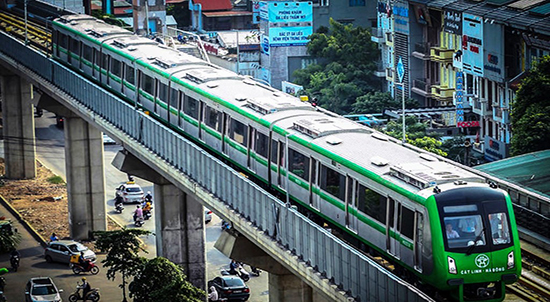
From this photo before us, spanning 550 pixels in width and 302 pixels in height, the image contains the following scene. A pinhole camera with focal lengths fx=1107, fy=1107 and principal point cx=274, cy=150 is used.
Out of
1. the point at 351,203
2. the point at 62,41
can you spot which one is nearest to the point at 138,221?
the point at 62,41

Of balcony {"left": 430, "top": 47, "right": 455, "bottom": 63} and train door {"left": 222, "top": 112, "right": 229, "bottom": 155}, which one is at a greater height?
train door {"left": 222, "top": 112, "right": 229, "bottom": 155}

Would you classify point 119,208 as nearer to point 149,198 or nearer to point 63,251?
point 149,198

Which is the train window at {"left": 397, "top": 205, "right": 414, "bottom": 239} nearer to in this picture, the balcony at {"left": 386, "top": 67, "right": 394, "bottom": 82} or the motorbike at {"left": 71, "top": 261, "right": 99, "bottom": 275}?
the motorbike at {"left": 71, "top": 261, "right": 99, "bottom": 275}

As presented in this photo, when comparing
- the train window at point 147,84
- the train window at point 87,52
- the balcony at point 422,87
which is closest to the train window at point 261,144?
the train window at point 147,84

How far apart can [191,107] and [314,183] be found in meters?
11.9

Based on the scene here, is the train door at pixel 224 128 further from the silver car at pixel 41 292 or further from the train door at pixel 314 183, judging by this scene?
the silver car at pixel 41 292

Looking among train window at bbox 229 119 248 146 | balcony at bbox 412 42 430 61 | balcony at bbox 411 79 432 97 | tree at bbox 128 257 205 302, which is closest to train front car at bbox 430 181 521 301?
train window at bbox 229 119 248 146

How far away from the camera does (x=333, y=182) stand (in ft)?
102

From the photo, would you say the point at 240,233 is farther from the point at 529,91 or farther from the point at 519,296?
the point at 529,91

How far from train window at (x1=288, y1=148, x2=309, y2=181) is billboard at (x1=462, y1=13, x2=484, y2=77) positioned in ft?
113

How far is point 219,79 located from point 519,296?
19.0m

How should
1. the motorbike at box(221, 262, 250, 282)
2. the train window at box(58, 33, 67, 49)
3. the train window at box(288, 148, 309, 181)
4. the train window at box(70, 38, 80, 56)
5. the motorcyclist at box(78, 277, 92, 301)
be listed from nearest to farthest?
1. the train window at box(288, 148, 309, 181)
2. the motorcyclist at box(78, 277, 92, 301)
3. the motorbike at box(221, 262, 250, 282)
4. the train window at box(70, 38, 80, 56)
5. the train window at box(58, 33, 67, 49)

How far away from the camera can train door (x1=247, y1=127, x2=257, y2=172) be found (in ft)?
120

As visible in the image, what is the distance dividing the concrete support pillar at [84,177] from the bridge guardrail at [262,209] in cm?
1004
